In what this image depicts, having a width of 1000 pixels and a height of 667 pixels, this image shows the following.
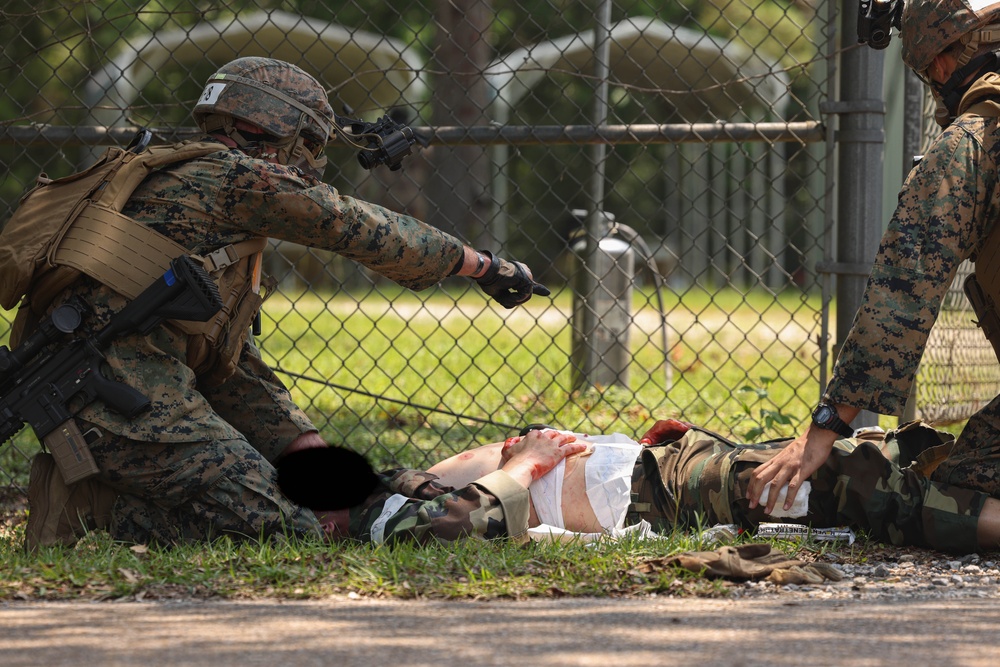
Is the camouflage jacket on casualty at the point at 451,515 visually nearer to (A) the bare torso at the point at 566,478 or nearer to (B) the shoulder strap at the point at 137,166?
(A) the bare torso at the point at 566,478

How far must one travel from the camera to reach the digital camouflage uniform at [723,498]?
9.66 feet

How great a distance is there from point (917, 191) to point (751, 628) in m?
1.31

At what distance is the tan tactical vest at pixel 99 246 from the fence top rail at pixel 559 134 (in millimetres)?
753

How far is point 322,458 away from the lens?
326cm

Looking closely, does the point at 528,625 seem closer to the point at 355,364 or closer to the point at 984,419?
the point at 984,419

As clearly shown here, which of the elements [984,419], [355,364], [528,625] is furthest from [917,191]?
[355,364]

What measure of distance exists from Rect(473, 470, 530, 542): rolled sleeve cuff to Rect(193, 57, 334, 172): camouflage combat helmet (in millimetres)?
1058

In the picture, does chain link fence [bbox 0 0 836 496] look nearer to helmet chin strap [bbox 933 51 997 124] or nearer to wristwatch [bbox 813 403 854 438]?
helmet chin strap [bbox 933 51 997 124]

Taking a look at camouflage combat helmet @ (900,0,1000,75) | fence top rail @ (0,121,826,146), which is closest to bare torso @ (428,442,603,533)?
fence top rail @ (0,121,826,146)

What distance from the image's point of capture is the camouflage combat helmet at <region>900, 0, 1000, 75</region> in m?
2.90

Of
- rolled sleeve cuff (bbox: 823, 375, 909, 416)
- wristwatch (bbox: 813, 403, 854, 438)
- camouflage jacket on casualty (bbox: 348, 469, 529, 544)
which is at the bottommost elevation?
camouflage jacket on casualty (bbox: 348, 469, 529, 544)

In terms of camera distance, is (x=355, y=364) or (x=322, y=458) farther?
(x=355, y=364)

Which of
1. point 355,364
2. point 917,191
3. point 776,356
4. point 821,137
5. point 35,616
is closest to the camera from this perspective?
point 35,616

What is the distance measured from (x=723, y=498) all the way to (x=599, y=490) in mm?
345
